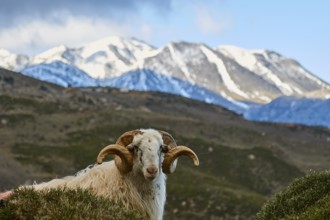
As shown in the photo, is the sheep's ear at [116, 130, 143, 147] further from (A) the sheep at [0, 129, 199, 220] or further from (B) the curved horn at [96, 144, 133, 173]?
(B) the curved horn at [96, 144, 133, 173]

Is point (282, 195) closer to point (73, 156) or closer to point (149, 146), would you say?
point (149, 146)

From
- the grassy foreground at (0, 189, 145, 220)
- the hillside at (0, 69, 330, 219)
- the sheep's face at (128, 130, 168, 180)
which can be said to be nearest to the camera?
the grassy foreground at (0, 189, 145, 220)

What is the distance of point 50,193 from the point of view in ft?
39.0

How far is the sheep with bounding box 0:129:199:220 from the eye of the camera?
1636cm

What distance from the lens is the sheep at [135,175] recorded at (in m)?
16.4

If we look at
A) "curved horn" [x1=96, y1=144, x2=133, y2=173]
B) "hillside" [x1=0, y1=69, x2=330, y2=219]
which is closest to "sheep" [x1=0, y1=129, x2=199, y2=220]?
"curved horn" [x1=96, y1=144, x2=133, y2=173]

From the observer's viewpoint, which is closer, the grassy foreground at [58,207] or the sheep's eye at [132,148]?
the grassy foreground at [58,207]

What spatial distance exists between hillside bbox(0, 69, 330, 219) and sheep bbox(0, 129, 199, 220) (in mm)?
56947

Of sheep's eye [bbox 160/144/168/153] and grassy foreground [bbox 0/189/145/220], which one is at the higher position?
sheep's eye [bbox 160/144/168/153]

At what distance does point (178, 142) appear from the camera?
128m

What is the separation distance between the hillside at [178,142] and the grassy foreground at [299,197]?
58.6m

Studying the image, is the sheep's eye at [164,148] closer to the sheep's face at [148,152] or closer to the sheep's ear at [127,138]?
the sheep's face at [148,152]

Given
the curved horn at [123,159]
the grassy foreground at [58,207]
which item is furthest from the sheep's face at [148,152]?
the grassy foreground at [58,207]

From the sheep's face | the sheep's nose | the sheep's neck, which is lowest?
the sheep's neck
